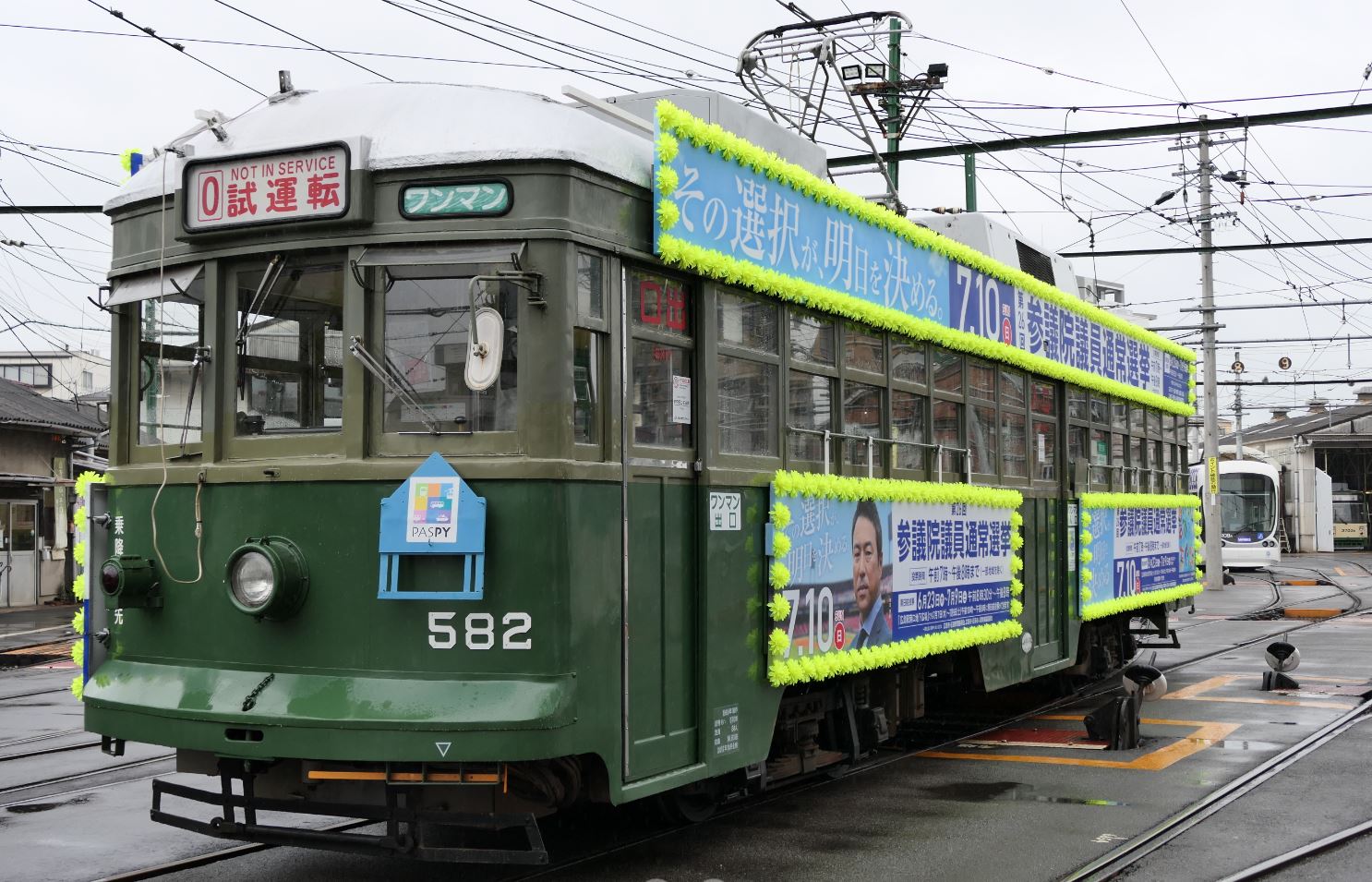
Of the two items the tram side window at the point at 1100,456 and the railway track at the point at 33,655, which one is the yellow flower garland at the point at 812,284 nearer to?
the tram side window at the point at 1100,456

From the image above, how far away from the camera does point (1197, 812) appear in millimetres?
7750

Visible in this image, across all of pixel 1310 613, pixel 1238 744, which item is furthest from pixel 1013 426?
pixel 1310 613

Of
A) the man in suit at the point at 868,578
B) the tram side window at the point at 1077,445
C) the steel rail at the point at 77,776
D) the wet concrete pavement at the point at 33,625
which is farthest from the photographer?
the wet concrete pavement at the point at 33,625

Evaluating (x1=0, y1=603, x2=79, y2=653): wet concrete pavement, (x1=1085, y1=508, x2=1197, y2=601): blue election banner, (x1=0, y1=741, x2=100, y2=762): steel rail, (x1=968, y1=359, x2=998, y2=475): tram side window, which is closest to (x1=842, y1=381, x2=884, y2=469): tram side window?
(x1=968, y1=359, x2=998, y2=475): tram side window

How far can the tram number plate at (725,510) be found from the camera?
20.7 ft

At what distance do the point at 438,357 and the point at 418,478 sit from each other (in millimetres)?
513

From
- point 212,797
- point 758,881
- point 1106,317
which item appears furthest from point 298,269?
point 1106,317

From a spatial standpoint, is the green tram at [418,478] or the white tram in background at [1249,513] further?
the white tram in background at [1249,513]

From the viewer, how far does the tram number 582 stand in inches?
210

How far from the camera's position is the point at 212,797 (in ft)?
18.5

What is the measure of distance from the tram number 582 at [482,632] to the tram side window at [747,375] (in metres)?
1.53

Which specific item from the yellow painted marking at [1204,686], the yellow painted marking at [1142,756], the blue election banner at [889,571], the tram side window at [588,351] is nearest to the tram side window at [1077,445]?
the blue election banner at [889,571]

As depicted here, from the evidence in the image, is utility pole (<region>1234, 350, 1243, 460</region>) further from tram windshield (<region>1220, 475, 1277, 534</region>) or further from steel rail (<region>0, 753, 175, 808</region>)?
steel rail (<region>0, 753, 175, 808</region>)

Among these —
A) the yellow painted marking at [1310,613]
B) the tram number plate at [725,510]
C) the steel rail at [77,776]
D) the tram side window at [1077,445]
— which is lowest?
the yellow painted marking at [1310,613]
